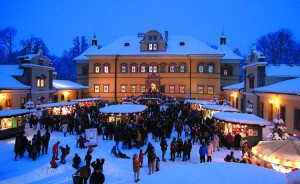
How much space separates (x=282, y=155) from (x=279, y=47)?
1972 inches

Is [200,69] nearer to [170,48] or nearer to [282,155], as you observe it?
[170,48]

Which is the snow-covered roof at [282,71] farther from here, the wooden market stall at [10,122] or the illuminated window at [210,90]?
the wooden market stall at [10,122]

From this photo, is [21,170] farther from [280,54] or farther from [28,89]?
[280,54]

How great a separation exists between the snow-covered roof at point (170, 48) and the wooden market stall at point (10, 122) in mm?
27538

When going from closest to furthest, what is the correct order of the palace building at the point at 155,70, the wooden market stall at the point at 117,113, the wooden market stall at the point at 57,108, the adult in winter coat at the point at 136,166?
the adult in winter coat at the point at 136,166 < the wooden market stall at the point at 117,113 < the wooden market stall at the point at 57,108 < the palace building at the point at 155,70

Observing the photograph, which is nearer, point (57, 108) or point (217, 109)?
point (217, 109)

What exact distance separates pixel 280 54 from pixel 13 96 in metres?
47.9

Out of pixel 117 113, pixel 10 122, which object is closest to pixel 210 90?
pixel 117 113

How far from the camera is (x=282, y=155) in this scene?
34.5ft

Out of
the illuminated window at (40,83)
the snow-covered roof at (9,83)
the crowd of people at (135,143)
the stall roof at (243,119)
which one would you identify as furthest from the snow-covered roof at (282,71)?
the illuminated window at (40,83)

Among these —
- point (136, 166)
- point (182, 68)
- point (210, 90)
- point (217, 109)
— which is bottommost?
point (136, 166)

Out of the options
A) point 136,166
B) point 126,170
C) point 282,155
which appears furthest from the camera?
point 126,170

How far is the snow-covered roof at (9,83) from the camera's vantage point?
29.7 meters

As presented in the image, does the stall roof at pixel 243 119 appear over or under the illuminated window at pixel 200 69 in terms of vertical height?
under
